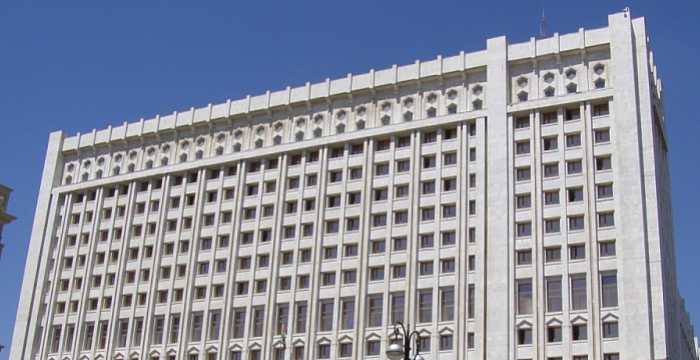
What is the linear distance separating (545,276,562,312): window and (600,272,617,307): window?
2443 millimetres

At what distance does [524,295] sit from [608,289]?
484 cm

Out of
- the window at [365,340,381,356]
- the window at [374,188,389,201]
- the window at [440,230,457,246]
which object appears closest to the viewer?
the window at [365,340,381,356]

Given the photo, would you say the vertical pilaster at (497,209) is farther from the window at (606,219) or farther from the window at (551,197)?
the window at (606,219)

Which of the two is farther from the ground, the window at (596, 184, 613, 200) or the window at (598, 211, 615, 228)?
the window at (596, 184, 613, 200)

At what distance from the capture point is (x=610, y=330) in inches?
2079

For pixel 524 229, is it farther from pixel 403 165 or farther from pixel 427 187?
pixel 403 165

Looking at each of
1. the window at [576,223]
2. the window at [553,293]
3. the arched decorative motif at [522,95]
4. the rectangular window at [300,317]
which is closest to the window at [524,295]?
the window at [553,293]

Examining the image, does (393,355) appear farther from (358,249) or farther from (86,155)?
(86,155)

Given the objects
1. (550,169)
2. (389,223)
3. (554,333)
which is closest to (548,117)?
(550,169)

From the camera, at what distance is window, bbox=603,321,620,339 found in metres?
52.6

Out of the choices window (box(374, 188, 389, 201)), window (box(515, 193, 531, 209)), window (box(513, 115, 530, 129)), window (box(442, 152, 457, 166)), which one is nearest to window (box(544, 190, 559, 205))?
window (box(515, 193, 531, 209))

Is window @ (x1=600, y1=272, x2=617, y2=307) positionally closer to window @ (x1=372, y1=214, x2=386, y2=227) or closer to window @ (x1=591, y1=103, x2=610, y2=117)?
window @ (x1=591, y1=103, x2=610, y2=117)

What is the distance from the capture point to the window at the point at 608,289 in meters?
53.4

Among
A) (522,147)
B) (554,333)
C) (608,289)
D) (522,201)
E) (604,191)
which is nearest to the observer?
(608,289)
